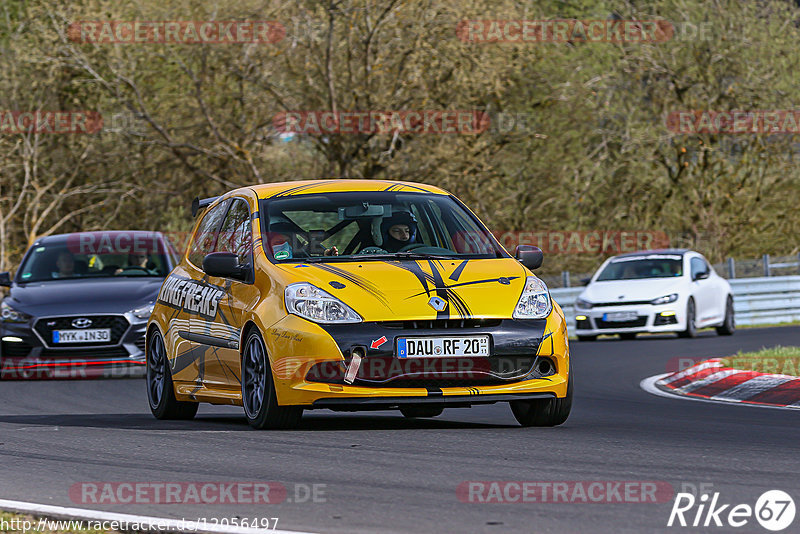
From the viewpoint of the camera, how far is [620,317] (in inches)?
906

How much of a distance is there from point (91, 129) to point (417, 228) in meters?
23.2

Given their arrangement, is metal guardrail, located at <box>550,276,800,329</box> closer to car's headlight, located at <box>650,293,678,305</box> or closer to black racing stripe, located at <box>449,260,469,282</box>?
car's headlight, located at <box>650,293,678,305</box>

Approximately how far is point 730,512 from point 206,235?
598 cm

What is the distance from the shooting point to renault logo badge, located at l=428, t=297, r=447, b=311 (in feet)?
28.5

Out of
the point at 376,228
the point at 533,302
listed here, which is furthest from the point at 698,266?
the point at 533,302

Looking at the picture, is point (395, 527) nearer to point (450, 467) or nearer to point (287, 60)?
point (450, 467)

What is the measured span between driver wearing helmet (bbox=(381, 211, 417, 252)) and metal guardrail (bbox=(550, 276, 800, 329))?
63.3ft

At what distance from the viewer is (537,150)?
111ft

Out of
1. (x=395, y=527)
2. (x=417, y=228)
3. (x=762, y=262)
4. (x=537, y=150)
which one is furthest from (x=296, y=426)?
(x=537, y=150)

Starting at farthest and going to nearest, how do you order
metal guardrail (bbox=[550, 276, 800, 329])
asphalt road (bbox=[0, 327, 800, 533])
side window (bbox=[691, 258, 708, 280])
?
metal guardrail (bbox=[550, 276, 800, 329])
side window (bbox=[691, 258, 708, 280])
asphalt road (bbox=[0, 327, 800, 533])

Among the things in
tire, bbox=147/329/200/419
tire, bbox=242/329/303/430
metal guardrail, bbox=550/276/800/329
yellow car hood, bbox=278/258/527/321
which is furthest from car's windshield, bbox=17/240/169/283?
Answer: metal guardrail, bbox=550/276/800/329

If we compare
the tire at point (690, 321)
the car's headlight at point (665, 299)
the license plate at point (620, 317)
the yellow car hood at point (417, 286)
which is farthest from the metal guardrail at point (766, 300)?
the yellow car hood at point (417, 286)

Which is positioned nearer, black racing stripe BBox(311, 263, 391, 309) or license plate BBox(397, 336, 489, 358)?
license plate BBox(397, 336, 489, 358)

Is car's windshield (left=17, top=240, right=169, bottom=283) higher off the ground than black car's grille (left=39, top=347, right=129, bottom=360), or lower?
higher
